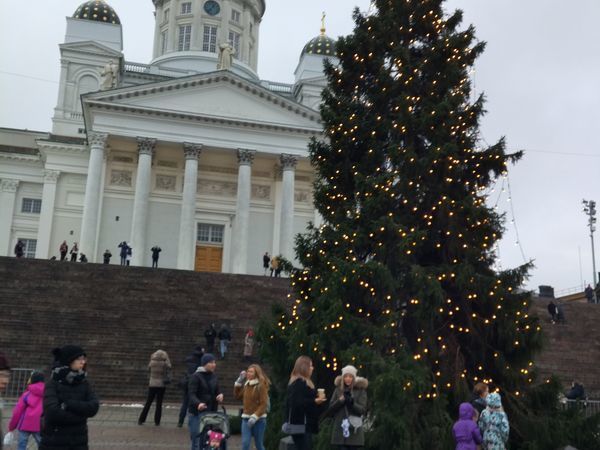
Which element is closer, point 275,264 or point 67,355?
point 67,355

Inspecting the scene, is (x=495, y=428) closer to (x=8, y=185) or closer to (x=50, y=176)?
(x=50, y=176)

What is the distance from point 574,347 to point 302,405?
66.0 feet

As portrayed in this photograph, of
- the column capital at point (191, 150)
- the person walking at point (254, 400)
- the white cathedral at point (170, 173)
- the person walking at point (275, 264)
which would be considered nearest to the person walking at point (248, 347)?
the person walking at point (275, 264)

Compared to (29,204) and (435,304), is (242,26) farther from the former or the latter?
(435,304)

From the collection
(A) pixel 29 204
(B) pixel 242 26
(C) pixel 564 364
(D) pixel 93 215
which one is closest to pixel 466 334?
(C) pixel 564 364

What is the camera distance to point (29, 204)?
155 ft

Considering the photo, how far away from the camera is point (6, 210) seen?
1820 inches

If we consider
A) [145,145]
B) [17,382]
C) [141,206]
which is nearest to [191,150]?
[145,145]

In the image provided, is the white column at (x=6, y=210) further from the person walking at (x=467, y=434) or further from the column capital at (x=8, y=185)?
the person walking at (x=467, y=434)

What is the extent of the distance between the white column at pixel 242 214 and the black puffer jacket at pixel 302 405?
101 ft

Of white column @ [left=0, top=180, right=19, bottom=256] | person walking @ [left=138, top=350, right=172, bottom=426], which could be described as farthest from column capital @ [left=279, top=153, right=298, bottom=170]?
person walking @ [left=138, top=350, right=172, bottom=426]

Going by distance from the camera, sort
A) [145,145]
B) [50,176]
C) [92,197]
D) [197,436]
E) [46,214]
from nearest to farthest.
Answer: [197,436] → [92,197] → [145,145] → [46,214] → [50,176]

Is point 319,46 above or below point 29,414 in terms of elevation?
above

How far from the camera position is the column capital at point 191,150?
131 ft
